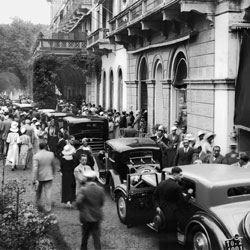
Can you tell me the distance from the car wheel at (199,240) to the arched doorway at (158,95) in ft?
46.6

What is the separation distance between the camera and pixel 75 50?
3669 centimetres

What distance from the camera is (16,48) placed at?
74062 mm

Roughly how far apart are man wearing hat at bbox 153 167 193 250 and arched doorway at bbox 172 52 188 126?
10.9 meters

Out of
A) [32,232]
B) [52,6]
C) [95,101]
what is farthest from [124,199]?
[52,6]

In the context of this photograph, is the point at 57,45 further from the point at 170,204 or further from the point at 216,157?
the point at 170,204

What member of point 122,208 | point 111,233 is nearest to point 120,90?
point 122,208

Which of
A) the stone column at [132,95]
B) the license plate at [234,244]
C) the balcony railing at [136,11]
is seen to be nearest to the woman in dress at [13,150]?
the balcony railing at [136,11]

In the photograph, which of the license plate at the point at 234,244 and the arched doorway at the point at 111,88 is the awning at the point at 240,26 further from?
the arched doorway at the point at 111,88

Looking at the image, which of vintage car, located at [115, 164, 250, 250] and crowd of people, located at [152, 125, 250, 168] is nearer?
vintage car, located at [115, 164, 250, 250]

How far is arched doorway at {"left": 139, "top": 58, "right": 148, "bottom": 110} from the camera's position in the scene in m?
24.5

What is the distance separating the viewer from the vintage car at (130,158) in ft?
38.1

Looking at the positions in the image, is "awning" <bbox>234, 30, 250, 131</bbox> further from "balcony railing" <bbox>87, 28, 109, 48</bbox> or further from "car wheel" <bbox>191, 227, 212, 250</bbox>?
"balcony railing" <bbox>87, 28, 109, 48</bbox>

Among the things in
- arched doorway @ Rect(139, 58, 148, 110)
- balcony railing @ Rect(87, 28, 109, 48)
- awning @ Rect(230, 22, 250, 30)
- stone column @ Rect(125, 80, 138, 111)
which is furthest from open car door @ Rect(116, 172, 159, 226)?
balcony railing @ Rect(87, 28, 109, 48)

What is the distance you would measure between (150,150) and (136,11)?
11898 millimetres
